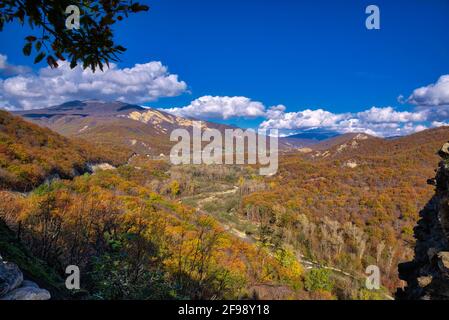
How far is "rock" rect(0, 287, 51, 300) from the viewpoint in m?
3.19

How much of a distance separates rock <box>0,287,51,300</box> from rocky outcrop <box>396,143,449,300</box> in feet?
23.7

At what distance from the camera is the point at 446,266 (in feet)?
20.9

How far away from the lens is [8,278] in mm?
3322

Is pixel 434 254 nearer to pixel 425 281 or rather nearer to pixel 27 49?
pixel 425 281

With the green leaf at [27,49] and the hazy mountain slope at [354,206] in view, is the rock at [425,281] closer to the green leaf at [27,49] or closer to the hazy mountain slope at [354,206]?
the green leaf at [27,49]

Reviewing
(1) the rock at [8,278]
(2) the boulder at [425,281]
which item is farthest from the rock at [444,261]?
(1) the rock at [8,278]

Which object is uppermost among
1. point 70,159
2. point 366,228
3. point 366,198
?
point 70,159

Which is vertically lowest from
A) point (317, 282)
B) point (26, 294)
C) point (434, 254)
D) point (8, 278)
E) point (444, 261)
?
point (317, 282)

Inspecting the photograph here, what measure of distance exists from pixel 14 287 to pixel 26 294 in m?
0.26

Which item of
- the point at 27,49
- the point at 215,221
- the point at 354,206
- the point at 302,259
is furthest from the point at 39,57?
the point at 354,206
